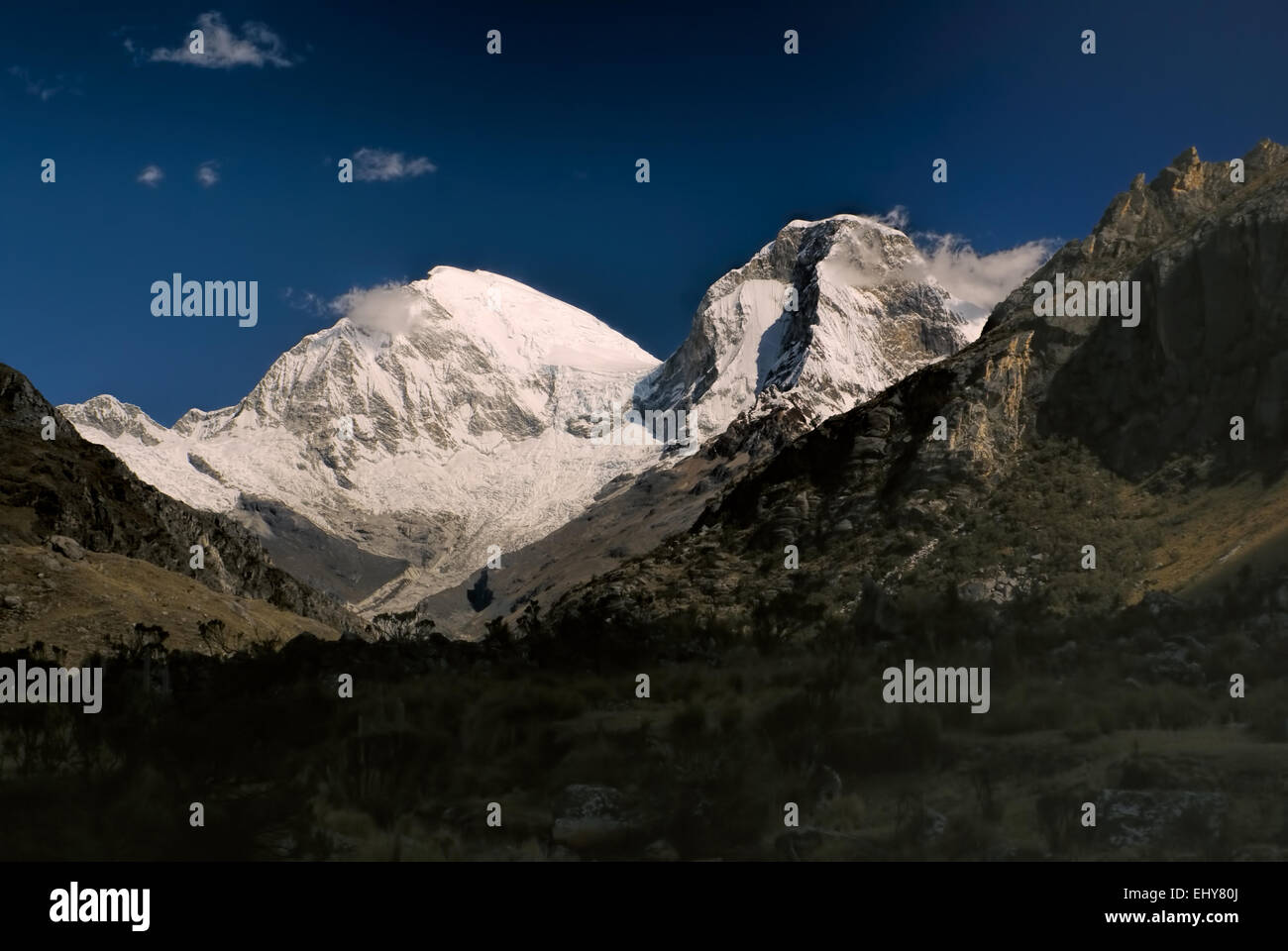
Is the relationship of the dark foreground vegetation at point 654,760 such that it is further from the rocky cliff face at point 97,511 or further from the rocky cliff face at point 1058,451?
the rocky cliff face at point 97,511

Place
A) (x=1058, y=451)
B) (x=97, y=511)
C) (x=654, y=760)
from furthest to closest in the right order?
(x=97, y=511) < (x=1058, y=451) < (x=654, y=760)

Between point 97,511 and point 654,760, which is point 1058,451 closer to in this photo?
point 654,760

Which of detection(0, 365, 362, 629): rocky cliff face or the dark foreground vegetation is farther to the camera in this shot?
detection(0, 365, 362, 629): rocky cliff face

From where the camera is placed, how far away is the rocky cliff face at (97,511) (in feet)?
198

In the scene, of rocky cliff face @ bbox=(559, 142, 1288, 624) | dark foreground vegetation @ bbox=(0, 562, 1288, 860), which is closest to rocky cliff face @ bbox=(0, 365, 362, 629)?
rocky cliff face @ bbox=(559, 142, 1288, 624)

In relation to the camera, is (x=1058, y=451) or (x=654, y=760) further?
(x=1058, y=451)

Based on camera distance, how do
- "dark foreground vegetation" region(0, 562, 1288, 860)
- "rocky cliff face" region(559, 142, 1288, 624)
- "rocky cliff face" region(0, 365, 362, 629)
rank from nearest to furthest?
"dark foreground vegetation" region(0, 562, 1288, 860)
"rocky cliff face" region(559, 142, 1288, 624)
"rocky cliff face" region(0, 365, 362, 629)

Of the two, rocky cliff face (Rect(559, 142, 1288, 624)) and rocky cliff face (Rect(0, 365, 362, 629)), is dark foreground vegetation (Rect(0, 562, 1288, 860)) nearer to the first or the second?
rocky cliff face (Rect(559, 142, 1288, 624))

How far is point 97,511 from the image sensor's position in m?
66.1

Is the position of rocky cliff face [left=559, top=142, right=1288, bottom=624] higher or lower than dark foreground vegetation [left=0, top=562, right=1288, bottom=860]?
higher

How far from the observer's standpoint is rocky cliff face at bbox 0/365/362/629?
2379 inches

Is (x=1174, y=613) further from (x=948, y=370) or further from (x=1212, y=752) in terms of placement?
(x=948, y=370)

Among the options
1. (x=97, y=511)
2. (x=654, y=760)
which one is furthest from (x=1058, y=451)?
(x=97, y=511)
